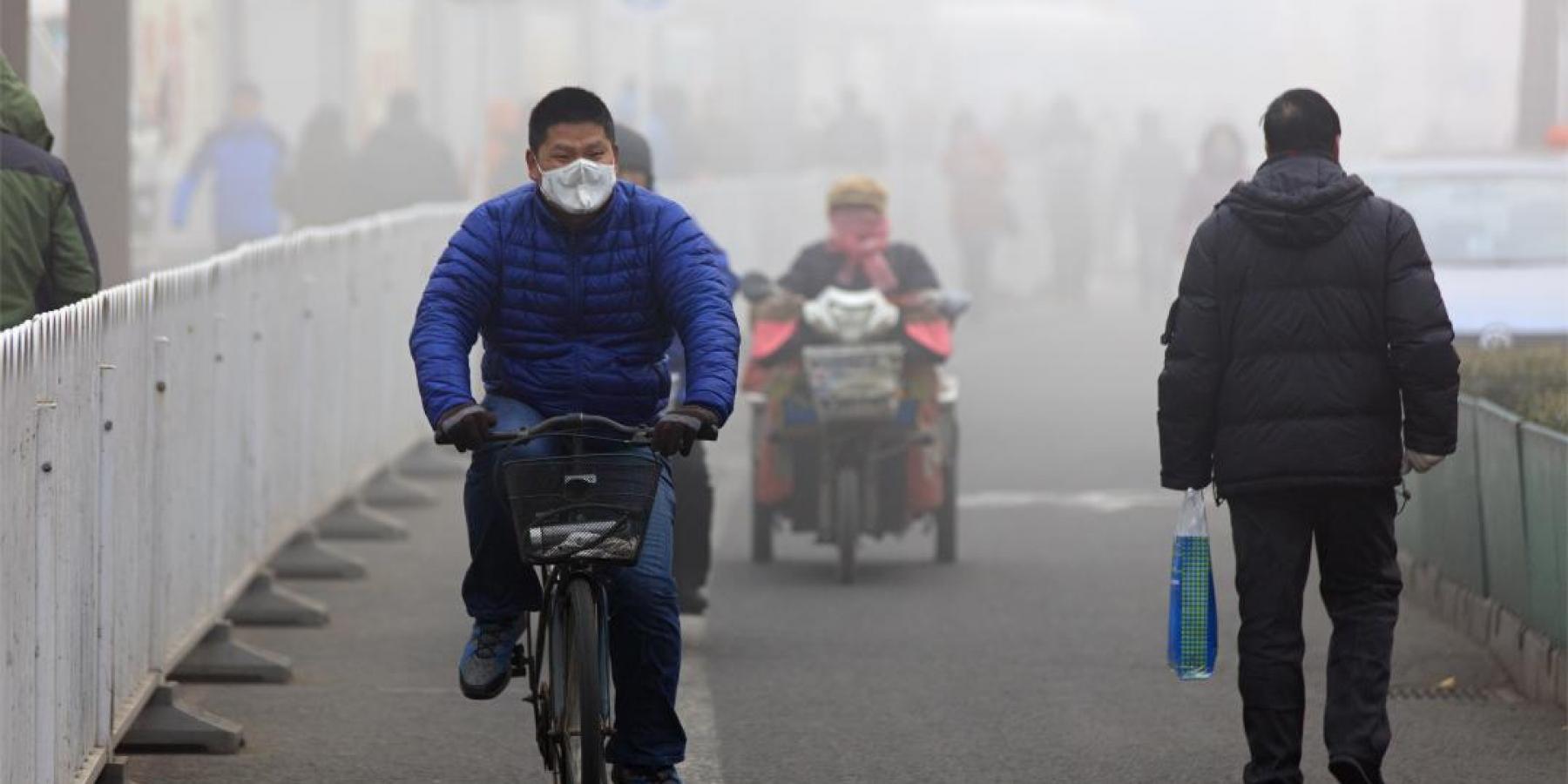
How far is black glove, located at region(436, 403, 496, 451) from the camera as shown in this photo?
679 cm

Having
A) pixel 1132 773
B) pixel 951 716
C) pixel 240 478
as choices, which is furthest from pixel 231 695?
pixel 1132 773

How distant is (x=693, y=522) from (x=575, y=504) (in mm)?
3854

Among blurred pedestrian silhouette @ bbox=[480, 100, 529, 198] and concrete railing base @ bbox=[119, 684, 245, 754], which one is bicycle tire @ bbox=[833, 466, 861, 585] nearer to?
concrete railing base @ bbox=[119, 684, 245, 754]

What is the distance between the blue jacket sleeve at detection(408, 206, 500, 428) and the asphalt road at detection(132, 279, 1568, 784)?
1.66 meters

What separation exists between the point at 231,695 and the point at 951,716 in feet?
6.83

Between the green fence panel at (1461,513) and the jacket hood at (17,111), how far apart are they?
4579 mm

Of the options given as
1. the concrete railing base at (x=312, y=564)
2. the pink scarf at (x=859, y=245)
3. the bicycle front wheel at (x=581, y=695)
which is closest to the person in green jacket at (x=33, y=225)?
the bicycle front wheel at (x=581, y=695)

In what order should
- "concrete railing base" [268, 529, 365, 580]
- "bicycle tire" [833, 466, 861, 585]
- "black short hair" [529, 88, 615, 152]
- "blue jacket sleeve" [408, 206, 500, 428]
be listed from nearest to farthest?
"blue jacket sleeve" [408, 206, 500, 428] < "black short hair" [529, 88, 615, 152] < "bicycle tire" [833, 466, 861, 585] < "concrete railing base" [268, 529, 365, 580]

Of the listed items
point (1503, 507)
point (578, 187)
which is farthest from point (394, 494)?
point (578, 187)

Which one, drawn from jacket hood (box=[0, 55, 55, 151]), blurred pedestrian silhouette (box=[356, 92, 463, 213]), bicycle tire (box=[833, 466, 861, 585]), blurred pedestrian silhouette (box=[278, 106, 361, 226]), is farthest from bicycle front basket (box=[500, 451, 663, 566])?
blurred pedestrian silhouette (box=[278, 106, 361, 226])

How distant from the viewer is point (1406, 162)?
712 inches

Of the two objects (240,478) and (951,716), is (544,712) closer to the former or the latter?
(951,716)

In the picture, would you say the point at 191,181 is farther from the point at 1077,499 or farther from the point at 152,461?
the point at 152,461

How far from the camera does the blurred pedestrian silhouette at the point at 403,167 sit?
2230cm
